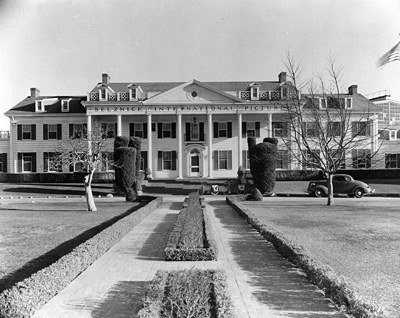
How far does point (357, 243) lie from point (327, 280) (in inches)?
187

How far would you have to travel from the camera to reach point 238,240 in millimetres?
11078

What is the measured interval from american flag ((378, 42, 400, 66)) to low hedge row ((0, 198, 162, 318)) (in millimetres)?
8795

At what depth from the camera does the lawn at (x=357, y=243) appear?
6.57 metres

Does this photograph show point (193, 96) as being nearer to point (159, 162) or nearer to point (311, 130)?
point (159, 162)

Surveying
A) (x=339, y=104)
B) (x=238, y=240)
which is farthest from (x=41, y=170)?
(x=238, y=240)

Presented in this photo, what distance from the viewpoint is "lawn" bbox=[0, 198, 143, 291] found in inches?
317

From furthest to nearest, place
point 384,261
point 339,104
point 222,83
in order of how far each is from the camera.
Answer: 1. point 222,83
2. point 339,104
3. point 384,261

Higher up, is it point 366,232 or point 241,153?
point 241,153

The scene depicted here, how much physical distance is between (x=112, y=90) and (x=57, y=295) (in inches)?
1467

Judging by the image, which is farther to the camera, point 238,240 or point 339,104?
point 339,104

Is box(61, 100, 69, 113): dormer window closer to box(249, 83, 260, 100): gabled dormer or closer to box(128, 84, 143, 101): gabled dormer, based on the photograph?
box(128, 84, 143, 101): gabled dormer

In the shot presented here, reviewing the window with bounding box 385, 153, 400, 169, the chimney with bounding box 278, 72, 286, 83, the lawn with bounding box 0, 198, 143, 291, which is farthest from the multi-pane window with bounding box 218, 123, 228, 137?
the lawn with bounding box 0, 198, 143, 291

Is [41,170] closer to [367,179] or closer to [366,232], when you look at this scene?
[367,179]

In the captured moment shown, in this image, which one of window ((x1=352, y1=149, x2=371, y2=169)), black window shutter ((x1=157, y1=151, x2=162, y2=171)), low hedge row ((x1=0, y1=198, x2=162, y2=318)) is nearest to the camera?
low hedge row ((x1=0, y1=198, x2=162, y2=318))
